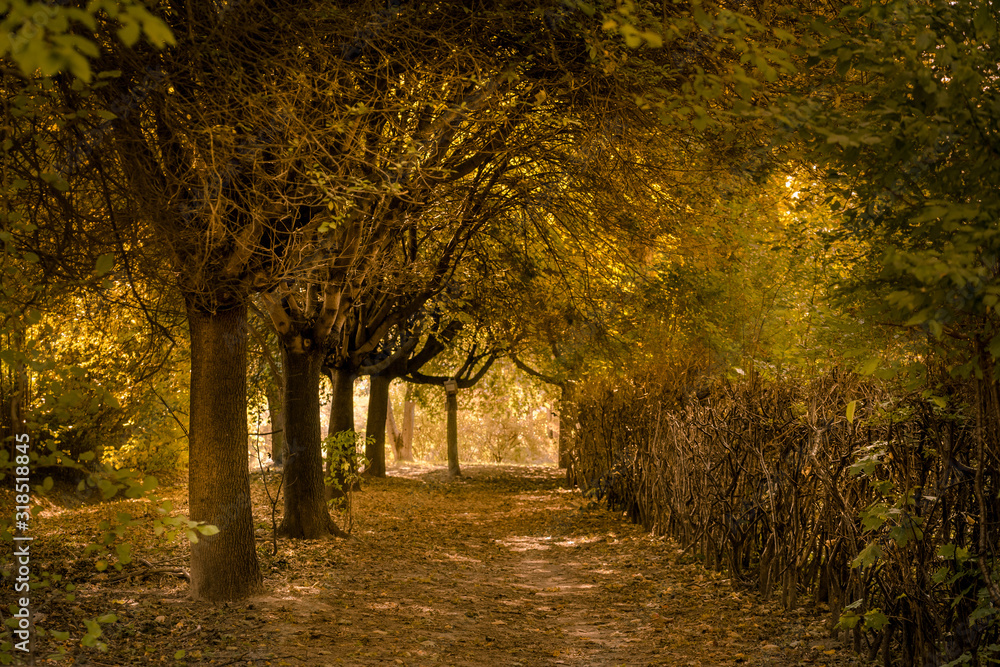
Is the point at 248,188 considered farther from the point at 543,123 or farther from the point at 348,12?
the point at 543,123

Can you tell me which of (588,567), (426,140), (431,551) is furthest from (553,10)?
(431,551)

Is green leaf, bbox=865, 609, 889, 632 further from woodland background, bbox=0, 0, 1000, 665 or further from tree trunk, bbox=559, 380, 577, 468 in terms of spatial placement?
tree trunk, bbox=559, 380, 577, 468

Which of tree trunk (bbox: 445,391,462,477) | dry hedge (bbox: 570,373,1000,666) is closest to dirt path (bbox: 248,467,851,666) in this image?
dry hedge (bbox: 570,373,1000,666)

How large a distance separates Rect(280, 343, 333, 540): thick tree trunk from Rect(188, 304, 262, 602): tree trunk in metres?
2.60

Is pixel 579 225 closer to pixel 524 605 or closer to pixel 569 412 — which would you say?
pixel 524 605

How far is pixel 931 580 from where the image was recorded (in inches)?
162

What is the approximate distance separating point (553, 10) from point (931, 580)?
13.4 ft

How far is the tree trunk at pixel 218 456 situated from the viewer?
6.59 metres

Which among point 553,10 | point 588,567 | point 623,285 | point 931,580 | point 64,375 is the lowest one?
point 588,567

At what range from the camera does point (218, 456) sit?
6.62m

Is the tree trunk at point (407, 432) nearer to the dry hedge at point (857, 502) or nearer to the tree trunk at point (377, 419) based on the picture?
the tree trunk at point (377, 419)

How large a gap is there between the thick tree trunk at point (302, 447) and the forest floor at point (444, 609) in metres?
0.37

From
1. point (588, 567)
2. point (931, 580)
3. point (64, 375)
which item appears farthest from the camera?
point (588, 567)

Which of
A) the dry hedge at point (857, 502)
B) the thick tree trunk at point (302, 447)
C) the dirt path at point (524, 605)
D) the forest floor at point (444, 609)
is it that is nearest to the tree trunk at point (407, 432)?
the dirt path at point (524, 605)
